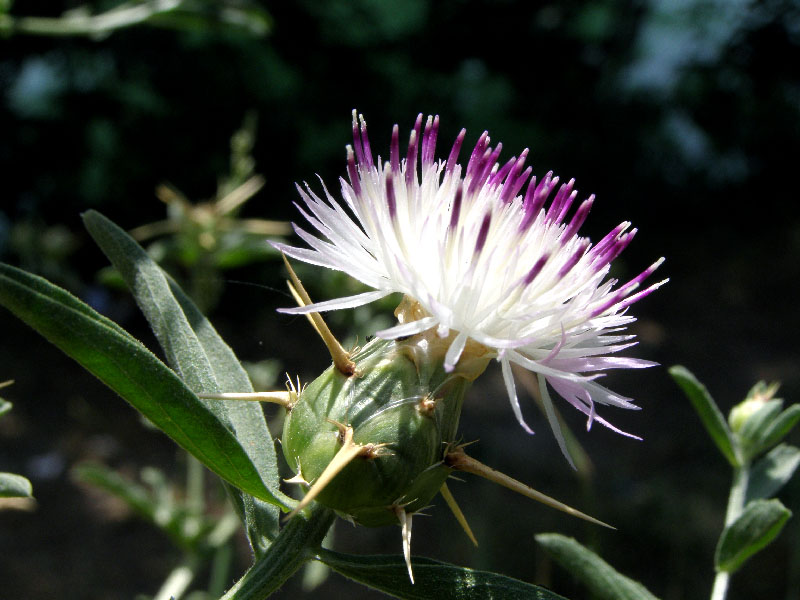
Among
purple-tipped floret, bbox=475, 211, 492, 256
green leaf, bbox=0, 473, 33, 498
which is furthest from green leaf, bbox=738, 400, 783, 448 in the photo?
green leaf, bbox=0, 473, 33, 498

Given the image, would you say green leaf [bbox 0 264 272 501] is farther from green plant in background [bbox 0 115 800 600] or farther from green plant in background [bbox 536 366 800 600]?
green plant in background [bbox 536 366 800 600]

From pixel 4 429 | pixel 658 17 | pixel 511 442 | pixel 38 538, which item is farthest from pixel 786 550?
pixel 658 17

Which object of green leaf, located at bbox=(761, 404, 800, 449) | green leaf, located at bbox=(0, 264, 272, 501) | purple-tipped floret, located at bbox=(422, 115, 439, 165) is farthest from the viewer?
green leaf, located at bbox=(761, 404, 800, 449)

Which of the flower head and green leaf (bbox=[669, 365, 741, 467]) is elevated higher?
green leaf (bbox=[669, 365, 741, 467])

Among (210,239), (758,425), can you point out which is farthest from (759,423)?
(210,239)

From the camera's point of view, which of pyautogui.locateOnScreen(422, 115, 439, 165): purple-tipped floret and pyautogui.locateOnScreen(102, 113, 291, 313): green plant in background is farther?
pyautogui.locateOnScreen(102, 113, 291, 313): green plant in background

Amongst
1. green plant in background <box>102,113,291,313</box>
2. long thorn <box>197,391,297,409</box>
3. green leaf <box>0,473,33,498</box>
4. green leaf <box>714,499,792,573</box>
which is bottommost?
→ green leaf <box>0,473,33,498</box>

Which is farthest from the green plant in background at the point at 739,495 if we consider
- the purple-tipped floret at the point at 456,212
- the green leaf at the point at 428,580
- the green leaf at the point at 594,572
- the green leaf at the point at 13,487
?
the green leaf at the point at 13,487
